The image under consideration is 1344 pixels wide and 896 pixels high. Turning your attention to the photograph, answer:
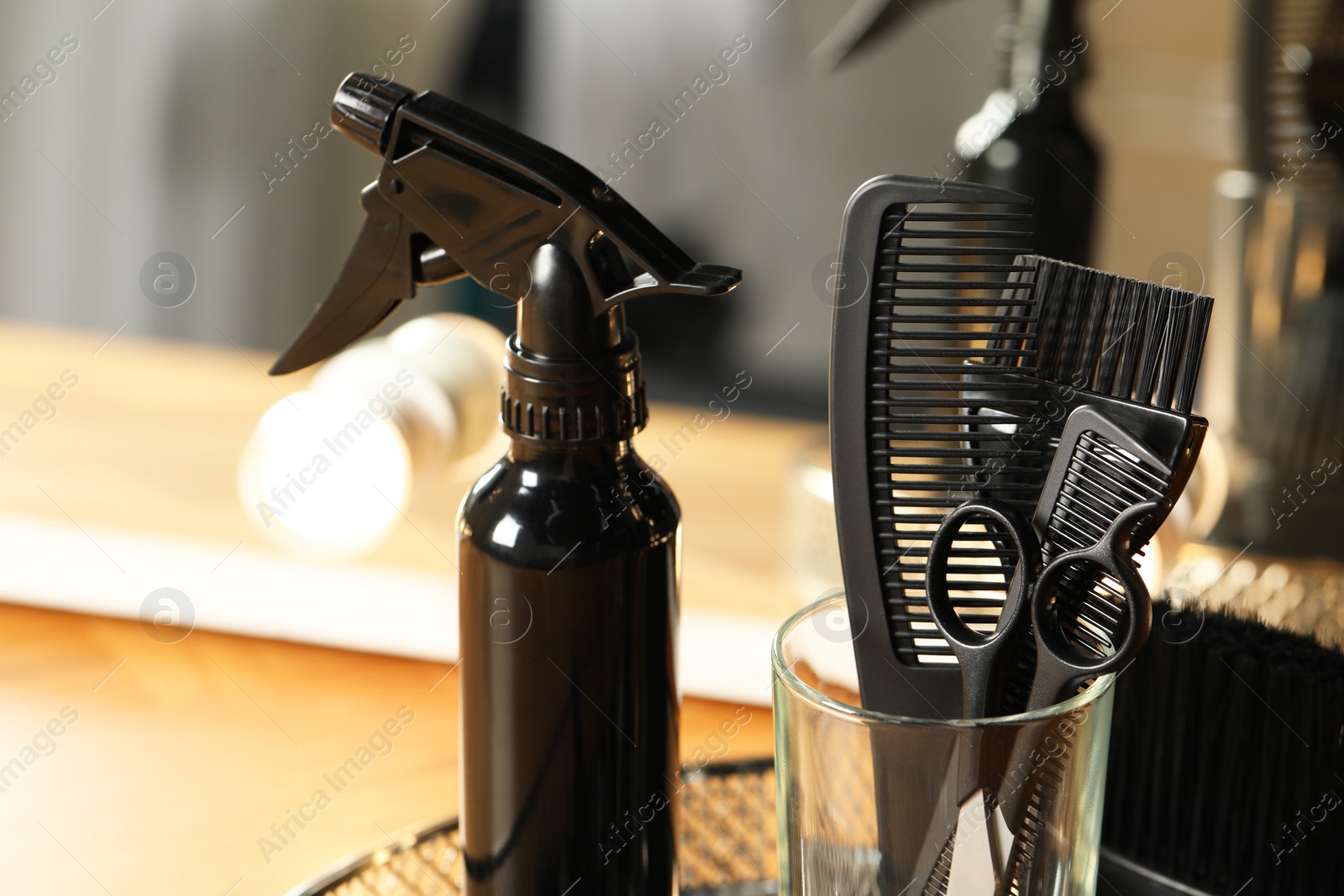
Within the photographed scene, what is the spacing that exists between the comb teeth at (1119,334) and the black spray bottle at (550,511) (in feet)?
0.26

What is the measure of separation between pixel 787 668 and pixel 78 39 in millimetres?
864

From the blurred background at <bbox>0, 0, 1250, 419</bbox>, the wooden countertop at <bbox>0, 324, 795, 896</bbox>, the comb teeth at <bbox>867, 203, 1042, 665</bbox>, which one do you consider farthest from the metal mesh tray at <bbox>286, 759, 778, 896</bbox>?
the blurred background at <bbox>0, 0, 1250, 419</bbox>

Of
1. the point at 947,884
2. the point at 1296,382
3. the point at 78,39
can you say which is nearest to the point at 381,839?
the point at 947,884

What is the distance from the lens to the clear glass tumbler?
0.28 metres

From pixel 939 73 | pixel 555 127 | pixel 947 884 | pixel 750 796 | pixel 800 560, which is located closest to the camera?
pixel 947 884

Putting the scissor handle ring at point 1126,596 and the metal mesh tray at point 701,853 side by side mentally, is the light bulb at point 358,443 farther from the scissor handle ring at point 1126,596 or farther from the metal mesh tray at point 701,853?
the scissor handle ring at point 1126,596

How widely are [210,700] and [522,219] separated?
34 cm

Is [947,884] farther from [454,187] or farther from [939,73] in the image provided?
[939,73]

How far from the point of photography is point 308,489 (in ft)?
1.98

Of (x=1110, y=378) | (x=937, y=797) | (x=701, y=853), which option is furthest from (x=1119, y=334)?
(x=701, y=853)

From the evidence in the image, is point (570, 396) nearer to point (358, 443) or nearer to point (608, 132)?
point (358, 443)

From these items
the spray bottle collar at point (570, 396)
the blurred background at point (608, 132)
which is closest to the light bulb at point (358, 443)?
the blurred background at point (608, 132)

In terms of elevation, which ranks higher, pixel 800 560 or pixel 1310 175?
pixel 1310 175

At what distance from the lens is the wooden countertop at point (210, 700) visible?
47cm
